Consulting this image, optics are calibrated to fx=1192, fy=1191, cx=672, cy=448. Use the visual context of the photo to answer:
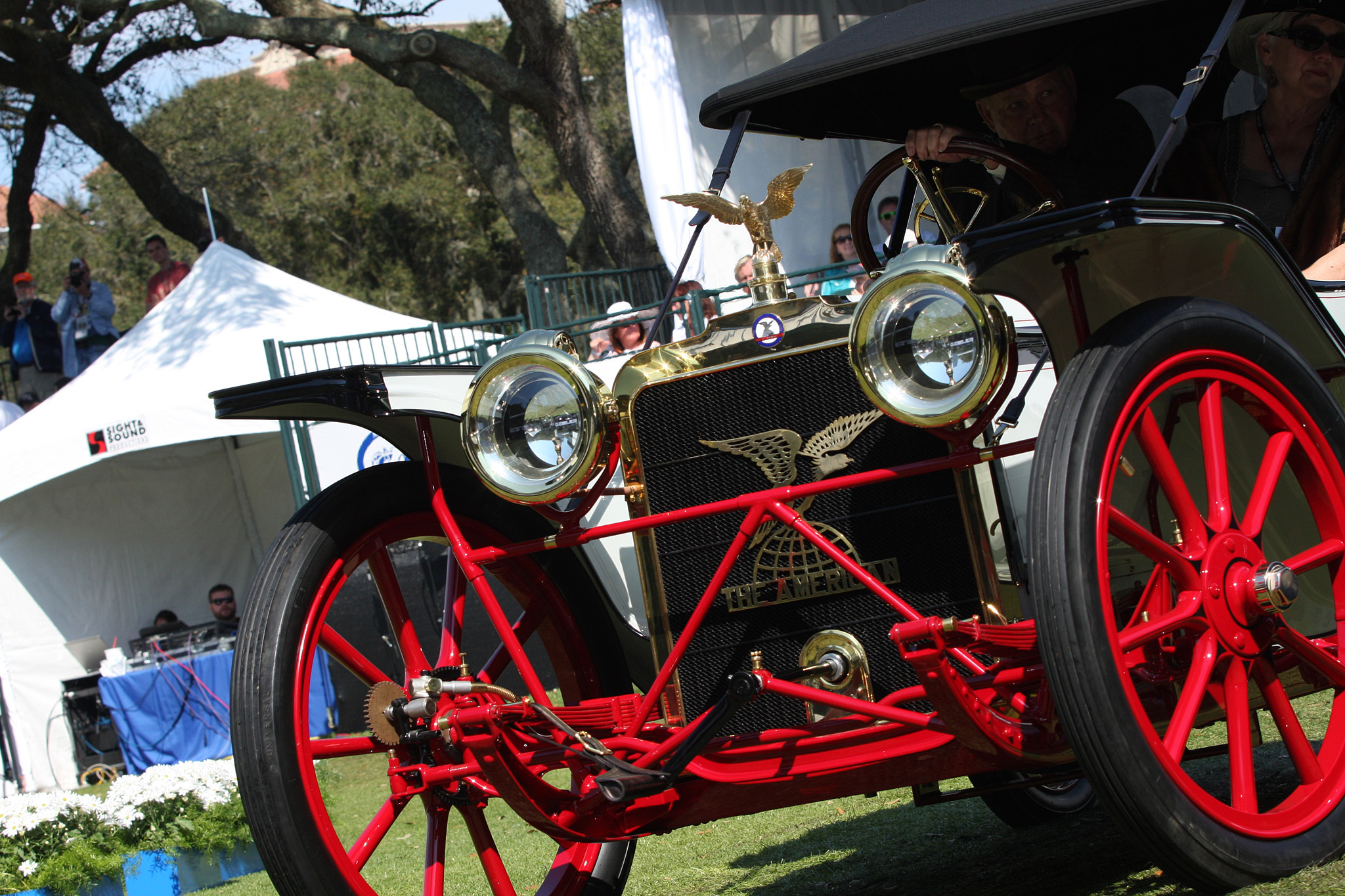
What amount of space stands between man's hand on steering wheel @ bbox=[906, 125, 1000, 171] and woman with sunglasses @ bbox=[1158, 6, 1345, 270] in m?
0.63

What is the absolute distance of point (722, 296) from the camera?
7852 millimetres

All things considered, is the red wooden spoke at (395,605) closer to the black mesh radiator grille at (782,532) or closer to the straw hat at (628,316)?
the black mesh radiator grille at (782,532)

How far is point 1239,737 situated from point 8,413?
494 inches

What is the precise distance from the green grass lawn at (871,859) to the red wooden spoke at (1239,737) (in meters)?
0.30

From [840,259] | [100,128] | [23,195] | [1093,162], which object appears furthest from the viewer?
[23,195]

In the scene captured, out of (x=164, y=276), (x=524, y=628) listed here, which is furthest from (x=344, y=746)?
(x=164, y=276)

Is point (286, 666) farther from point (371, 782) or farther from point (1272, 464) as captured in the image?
point (371, 782)

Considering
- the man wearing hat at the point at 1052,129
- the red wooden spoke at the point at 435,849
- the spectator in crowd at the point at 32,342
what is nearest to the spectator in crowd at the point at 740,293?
the man wearing hat at the point at 1052,129

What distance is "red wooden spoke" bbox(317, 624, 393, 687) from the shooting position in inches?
101

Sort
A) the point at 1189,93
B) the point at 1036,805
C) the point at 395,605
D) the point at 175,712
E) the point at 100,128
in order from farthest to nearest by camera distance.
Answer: the point at 100,128, the point at 175,712, the point at 1036,805, the point at 395,605, the point at 1189,93

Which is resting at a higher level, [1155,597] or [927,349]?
[927,349]

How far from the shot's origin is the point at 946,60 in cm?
325

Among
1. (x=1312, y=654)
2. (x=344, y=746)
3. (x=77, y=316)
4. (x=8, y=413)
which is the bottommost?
(x=1312, y=654)

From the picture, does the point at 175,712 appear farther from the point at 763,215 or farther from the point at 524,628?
the point at 763,215
